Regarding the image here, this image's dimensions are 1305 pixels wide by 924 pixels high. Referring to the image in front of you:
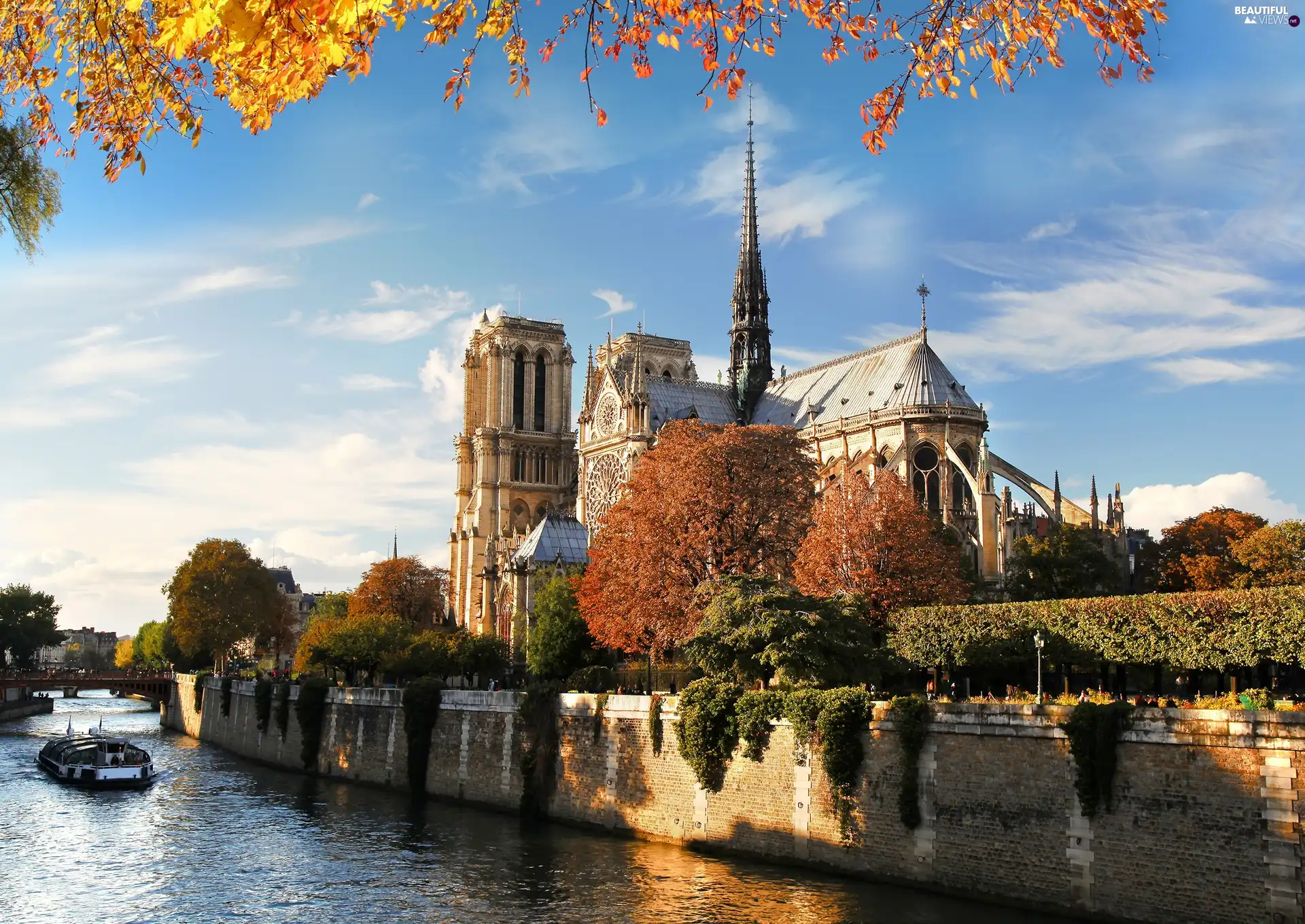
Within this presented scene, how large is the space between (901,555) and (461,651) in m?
23.7

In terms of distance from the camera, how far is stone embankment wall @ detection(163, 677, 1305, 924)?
22.0m

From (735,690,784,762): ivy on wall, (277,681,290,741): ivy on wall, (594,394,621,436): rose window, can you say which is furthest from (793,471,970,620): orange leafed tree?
(594,394,621,436): rose window

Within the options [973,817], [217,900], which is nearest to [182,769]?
[217,900]

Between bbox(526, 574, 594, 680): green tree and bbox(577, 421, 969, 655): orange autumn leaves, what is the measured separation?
15.7 feet

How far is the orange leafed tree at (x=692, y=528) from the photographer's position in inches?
1823

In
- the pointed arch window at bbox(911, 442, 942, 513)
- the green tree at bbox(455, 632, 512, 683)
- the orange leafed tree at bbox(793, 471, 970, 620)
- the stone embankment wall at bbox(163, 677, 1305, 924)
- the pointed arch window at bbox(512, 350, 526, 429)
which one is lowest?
the stone embankment wall at bbox(163, 677, 1305, 924)

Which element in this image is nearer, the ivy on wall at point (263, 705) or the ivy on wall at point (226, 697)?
the ivy on wall at point (263, 705)

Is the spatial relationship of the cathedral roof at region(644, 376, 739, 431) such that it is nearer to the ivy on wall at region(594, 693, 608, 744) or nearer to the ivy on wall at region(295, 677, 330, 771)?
the ivy on wall at region(295, 677, 330, 771)

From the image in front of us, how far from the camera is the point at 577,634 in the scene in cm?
5506

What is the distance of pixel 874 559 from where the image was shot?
44688mm

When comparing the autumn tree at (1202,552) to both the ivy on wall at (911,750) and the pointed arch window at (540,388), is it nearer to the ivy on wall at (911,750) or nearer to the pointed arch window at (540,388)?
the ivy on wall at (911,750)

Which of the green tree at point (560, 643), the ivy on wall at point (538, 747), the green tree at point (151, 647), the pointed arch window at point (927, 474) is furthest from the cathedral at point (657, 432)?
the green tree at point (151, 647)

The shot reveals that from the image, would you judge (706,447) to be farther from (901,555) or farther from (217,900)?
(217,900)

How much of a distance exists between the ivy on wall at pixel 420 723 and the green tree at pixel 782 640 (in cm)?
1293
